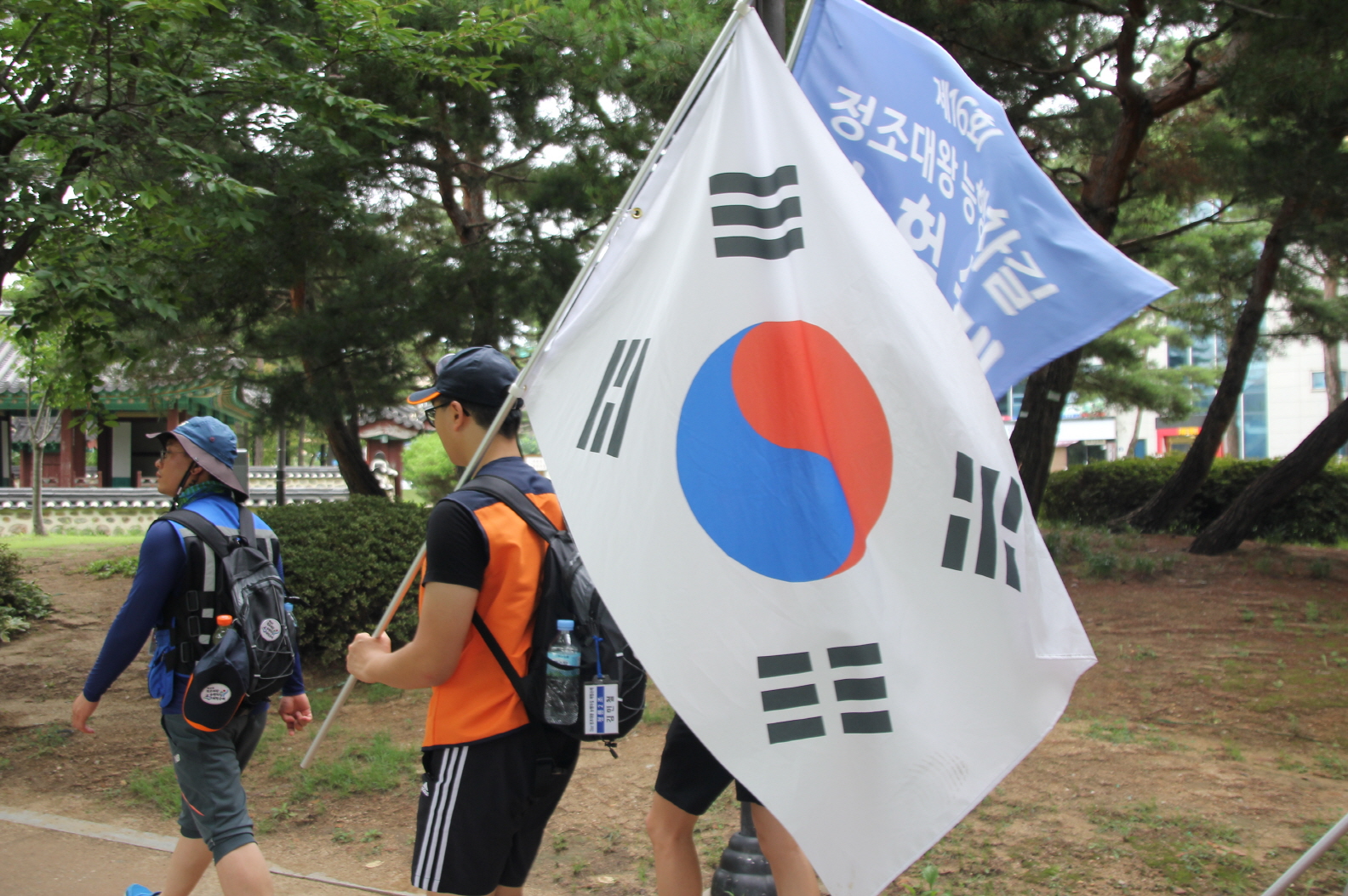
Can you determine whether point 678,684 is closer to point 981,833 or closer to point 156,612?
point 156,612

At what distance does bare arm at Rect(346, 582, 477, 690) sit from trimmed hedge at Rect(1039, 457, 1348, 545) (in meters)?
11.3

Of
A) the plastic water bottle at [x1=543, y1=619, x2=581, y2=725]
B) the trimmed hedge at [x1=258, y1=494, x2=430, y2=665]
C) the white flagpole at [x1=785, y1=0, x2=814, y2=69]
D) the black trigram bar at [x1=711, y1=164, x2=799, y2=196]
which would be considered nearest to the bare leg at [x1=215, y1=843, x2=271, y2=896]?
the plastic water bottle at [x1=543, y1=619, x2=581, y2=725]

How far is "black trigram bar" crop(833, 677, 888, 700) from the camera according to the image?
77.3 inches

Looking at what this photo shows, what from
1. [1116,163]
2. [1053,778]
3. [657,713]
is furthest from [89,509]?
[1053,778]

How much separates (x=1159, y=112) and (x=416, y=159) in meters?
6.62

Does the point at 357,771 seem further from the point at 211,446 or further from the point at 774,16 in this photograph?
the point at 774,16

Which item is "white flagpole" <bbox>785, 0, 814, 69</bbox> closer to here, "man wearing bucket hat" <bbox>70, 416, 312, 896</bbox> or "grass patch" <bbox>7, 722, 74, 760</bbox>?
"man wearing bucket hat" <bbox>70, 416, 312, 896</bbox>

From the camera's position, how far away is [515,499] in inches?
91.0

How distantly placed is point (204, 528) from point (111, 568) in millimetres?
9589

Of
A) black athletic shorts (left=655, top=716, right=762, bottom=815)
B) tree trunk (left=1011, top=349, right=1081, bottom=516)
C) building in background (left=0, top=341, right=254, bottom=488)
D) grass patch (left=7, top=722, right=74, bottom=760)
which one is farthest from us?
building in background (left=0, top=341, right=254, bottom=488)

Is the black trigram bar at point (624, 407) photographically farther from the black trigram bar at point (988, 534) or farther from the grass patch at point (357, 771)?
the grass patch at point (357, 771)

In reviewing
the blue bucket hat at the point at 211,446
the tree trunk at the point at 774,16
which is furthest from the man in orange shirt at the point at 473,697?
the tree trunk at the point at 774,16

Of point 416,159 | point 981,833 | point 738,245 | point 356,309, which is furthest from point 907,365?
point 416,159

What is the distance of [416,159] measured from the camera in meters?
8.49
